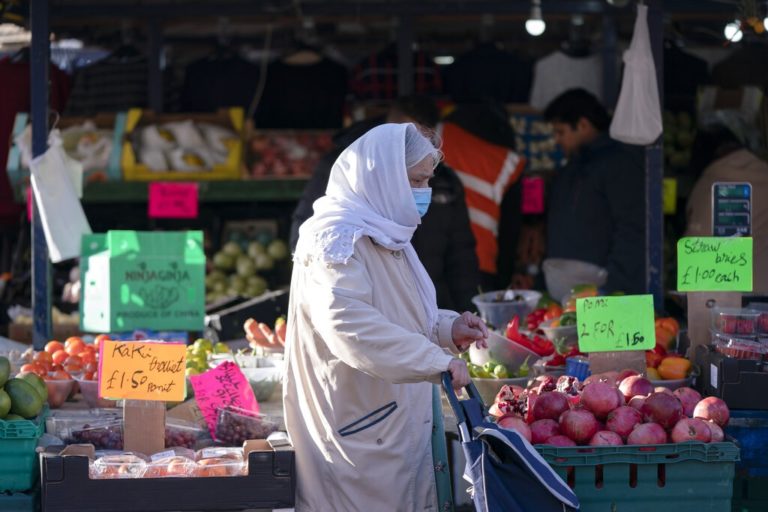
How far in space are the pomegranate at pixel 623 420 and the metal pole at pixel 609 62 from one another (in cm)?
533

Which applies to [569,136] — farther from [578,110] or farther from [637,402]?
[637,402]

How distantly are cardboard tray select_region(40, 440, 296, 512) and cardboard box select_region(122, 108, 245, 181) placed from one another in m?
4.49

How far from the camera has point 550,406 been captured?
12.1 ft

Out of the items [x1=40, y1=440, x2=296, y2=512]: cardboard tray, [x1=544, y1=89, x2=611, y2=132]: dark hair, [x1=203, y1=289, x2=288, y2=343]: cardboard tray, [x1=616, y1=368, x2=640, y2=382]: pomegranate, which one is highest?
[x1=544, y1=89, x2=611, y2=132]: dark hair

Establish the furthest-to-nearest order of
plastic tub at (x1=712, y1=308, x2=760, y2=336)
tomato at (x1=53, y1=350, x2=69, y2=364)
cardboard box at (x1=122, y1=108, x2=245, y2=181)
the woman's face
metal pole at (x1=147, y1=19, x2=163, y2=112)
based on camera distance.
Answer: metal pole at (x1=147, y1=19, x2=163, y2=112), cardboard box at (x1=122, y1=108, x2=245, y2=181), tomato at (x1=53, y1=350, x2=69, y2=364), plastic tub at (x1=712, y1=308, x2=760, y2=336), the woman's face

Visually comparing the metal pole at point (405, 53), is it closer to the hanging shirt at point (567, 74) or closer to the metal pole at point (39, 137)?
the hanging shirt at point (567, 74)

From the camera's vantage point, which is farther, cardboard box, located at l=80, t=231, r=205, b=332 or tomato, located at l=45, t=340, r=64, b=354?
cardboard box, located at l=80, t=231, r=205, b=332

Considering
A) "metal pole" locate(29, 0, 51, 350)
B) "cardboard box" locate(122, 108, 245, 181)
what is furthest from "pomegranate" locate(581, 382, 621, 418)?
"cardboard box" locate(122, 108, 245, 181)

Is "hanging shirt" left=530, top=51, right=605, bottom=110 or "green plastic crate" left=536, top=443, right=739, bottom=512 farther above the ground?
"hanging shirt" left=530, top=51, right=605, bottom=110

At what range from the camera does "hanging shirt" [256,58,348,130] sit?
28.3ft

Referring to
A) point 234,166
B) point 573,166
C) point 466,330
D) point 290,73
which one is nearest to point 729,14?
point 573,166

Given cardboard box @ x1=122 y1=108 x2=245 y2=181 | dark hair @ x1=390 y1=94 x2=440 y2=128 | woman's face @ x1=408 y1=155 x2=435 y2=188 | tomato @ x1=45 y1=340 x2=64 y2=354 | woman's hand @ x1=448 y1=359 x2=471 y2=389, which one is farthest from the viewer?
cardboard box @ x1=122 y1=108 x2=245 y2=181

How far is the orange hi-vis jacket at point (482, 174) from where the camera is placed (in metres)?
7.12

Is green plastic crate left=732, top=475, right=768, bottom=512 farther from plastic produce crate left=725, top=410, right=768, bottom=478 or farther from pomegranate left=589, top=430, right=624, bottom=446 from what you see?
pomegranate left=589, top=430, right=624, bottom=446
